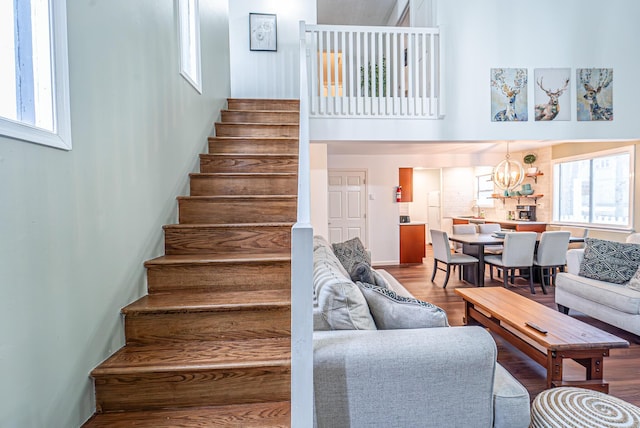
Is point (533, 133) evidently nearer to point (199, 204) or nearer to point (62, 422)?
point (199, 204)

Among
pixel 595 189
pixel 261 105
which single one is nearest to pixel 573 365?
pixel 261 105

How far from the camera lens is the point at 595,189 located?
19.6 feet

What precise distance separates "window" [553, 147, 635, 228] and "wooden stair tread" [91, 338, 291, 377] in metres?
6.25

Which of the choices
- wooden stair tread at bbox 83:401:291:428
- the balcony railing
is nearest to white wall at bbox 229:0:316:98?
the balcony railing

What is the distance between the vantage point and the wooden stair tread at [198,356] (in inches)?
54.9

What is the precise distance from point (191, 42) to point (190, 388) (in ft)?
8.85

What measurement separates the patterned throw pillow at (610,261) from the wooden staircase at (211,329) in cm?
324

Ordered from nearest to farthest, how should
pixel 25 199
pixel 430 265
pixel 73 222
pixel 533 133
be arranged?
pixel 25 199
pixel 73 222
pixel 533 133
pixel 430 265

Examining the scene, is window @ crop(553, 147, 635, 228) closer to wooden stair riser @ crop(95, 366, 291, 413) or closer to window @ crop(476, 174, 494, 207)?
window @ crop(476, 174, 494, 207)

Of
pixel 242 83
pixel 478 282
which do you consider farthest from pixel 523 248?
pixel 242 83

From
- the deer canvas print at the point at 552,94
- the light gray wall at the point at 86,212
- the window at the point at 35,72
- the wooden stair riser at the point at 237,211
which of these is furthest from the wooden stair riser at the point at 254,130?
the deer canvas print at the point at 552,94

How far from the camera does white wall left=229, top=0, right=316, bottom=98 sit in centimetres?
483

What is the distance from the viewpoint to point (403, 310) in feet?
5.58

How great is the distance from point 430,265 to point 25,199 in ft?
22.1
